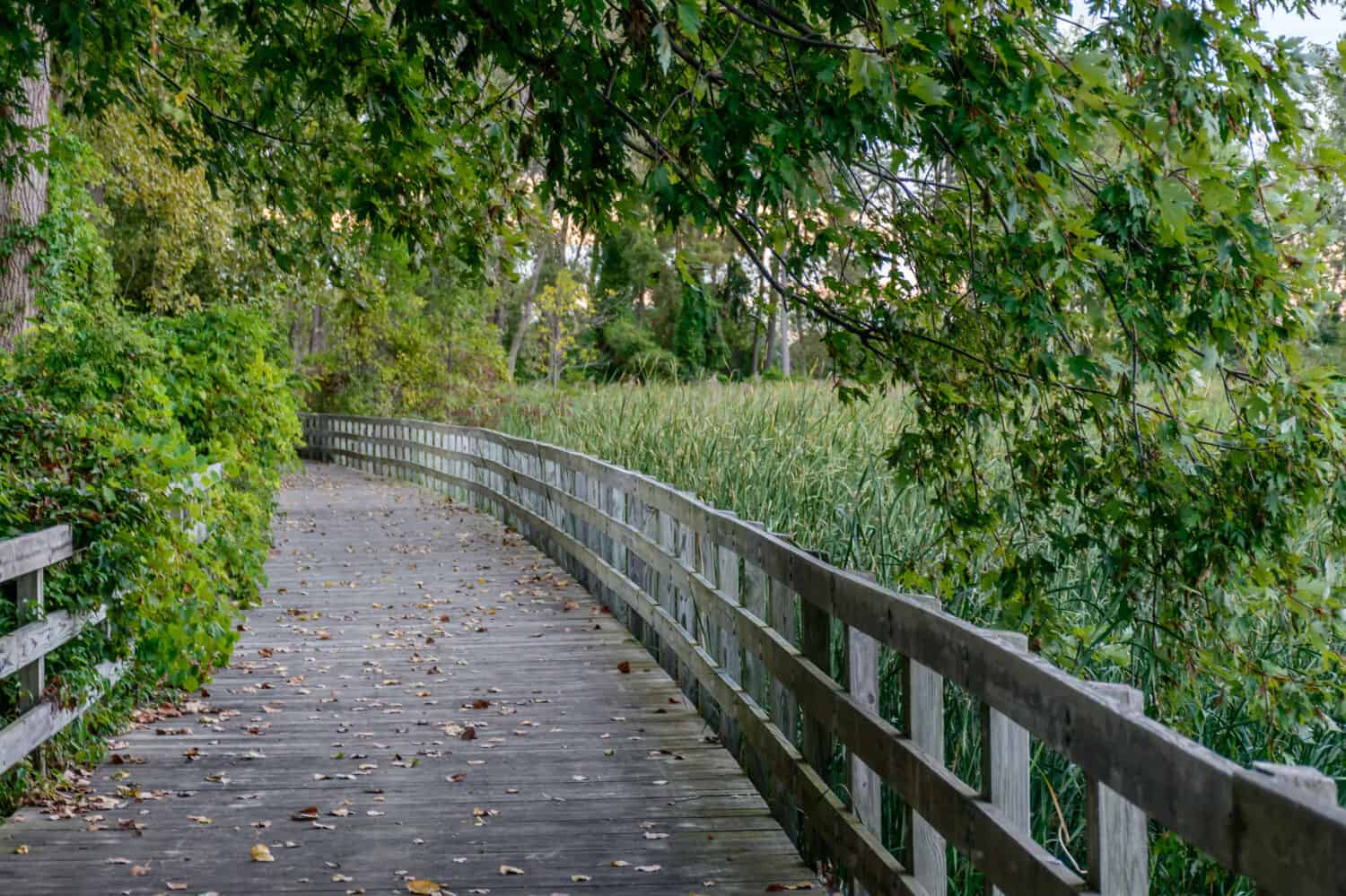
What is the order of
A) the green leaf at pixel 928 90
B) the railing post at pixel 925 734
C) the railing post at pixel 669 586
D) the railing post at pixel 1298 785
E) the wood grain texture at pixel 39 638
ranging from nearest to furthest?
1. the railing post at pixel 1298 785
2. the green leaf at pixel 928 90
3. the railing post at pixel 925 734
4. the wood grain texture at pixel 39 638
5. the railing post at pixel 669 586

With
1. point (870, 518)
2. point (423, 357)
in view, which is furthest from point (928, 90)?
point (423, 357)

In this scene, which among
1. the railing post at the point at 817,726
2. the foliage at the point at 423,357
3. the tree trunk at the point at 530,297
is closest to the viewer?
the railing post at the point at 817,726

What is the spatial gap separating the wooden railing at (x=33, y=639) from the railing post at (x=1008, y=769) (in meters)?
3.78

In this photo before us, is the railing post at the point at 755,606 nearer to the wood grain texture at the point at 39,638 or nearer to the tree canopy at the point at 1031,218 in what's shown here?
the tree canopy at the point at 1031,218

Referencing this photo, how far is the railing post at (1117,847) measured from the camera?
2658 millimetres

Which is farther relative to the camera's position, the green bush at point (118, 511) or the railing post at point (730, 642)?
the railing post at point (730, 642)

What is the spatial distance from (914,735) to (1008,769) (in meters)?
0.66

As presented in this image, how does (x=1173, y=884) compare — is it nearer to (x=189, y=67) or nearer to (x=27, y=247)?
(x=189, y=67)

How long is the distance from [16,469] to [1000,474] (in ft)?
18.5

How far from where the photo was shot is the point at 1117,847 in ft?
8.75

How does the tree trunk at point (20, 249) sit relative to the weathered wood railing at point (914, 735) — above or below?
above

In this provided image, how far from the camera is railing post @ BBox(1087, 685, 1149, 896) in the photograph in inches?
105

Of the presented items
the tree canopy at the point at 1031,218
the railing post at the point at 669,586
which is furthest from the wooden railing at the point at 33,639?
the railing post at the point at 669,586

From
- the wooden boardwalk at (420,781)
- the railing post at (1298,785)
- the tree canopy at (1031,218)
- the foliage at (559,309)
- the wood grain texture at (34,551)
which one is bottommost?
the wooden boardwalk at (420,781)
